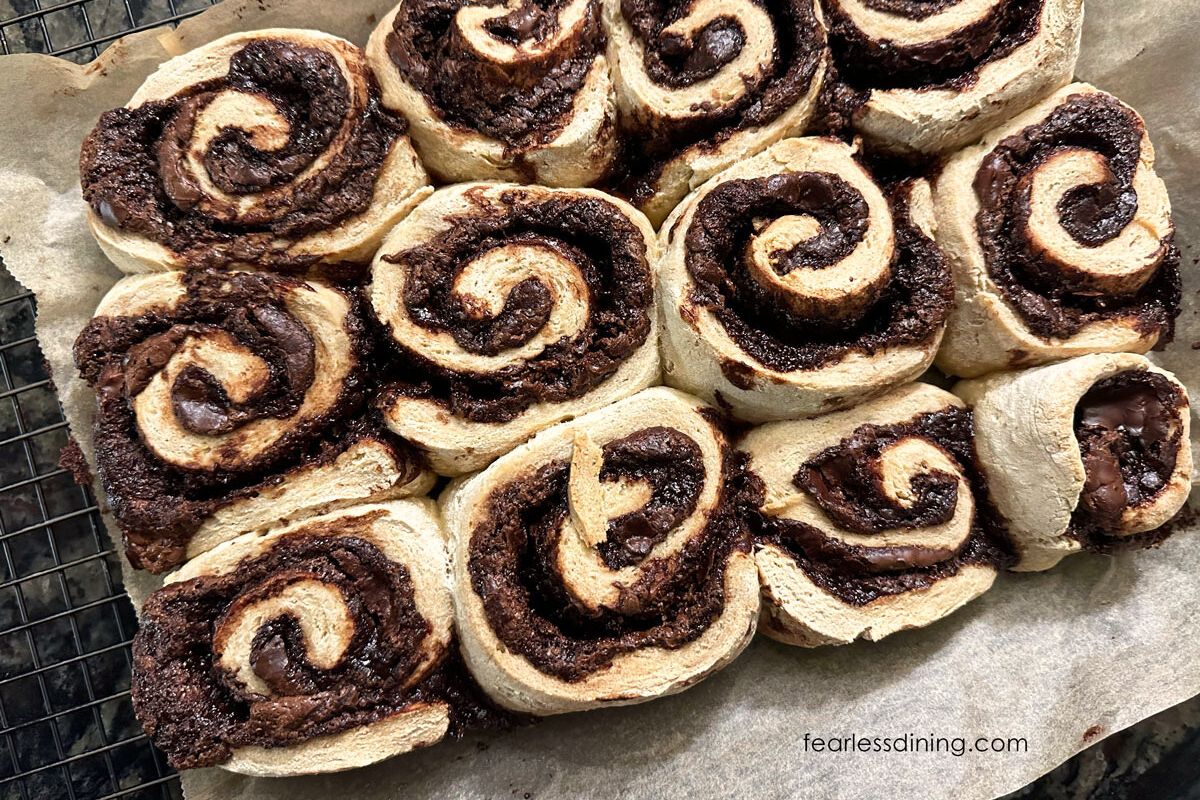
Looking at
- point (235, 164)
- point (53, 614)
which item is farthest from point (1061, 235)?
point (53, 614)

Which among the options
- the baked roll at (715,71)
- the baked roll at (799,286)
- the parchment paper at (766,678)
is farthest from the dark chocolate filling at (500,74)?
the baked roll at (799,286)

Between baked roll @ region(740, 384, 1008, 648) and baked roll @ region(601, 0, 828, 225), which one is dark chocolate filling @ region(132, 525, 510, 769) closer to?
baked roll @ region(740, 384, 1008, 648)

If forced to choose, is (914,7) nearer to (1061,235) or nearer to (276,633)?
(1061,235)

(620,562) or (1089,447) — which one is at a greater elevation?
(1089,447)

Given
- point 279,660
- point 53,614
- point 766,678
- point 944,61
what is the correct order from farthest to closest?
point 53,614 < point 766,678 < point 944,61 < point 279,660

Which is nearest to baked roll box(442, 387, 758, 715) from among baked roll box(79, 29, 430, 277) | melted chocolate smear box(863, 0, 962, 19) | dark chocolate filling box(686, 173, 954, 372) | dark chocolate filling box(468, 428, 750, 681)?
dark chocolate filling box(468, 428, 750, 681)

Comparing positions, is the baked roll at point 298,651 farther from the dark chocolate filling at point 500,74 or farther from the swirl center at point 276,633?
the dark chocolate filling at point 500,74

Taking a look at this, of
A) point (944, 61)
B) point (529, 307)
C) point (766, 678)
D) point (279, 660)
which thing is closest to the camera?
point (279, 660)

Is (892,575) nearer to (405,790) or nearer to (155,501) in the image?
(405,790)

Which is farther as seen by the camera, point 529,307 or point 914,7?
point 914,7
